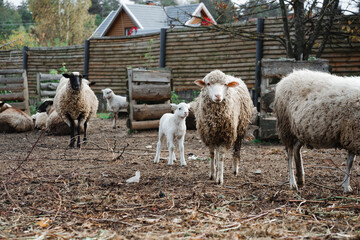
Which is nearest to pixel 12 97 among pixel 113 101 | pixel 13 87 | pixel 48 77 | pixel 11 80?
pixel 13 87

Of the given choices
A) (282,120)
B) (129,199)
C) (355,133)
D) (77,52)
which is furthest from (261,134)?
(77,52)

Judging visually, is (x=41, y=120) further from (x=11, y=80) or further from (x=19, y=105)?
(x=11, y=80)

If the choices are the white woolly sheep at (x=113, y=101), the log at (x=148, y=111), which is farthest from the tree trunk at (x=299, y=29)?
the white woolly sheep at (x=113, y=101)

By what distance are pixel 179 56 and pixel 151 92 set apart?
4.01 m

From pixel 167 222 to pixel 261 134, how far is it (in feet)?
17.8

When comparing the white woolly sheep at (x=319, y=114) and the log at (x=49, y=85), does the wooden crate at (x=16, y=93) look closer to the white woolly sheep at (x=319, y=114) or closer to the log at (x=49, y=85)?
the log at (x=49, y=85)

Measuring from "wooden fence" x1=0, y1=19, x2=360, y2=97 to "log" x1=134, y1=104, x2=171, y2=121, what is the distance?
3105mm

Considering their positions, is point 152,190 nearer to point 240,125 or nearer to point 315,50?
point 240,125

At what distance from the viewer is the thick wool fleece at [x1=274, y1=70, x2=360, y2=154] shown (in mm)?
3863

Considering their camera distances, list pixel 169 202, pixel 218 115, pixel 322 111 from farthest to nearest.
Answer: pixel 218 115 < pixel 322 111 < pixel 169 202

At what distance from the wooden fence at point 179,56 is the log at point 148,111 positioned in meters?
3.11

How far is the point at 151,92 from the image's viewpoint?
1036 centimetres

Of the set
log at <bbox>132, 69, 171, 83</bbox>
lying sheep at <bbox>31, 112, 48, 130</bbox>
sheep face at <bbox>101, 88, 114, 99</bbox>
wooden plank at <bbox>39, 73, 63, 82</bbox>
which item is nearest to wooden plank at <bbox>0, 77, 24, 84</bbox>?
wooden plank at <bbox>39, 73, 63, 82</bbox>

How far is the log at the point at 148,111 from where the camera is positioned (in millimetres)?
10078
